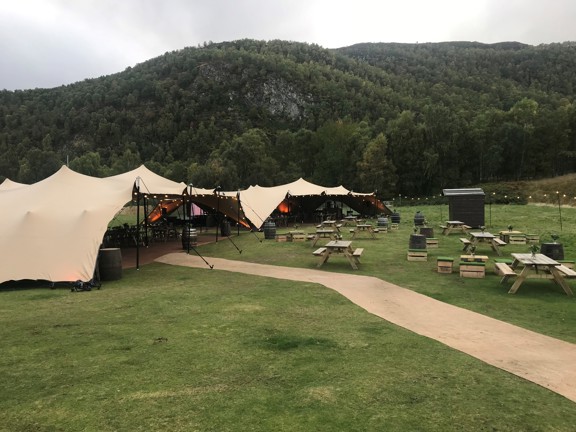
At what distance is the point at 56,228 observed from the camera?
10.3 metres

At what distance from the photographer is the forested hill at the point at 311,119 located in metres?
48.2

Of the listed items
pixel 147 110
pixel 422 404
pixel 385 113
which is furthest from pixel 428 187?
pixel 147 110

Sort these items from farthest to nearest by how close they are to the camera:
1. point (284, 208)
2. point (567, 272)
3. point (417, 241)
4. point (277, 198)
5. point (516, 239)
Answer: point (284, 208), point (277, 198), point (516, 239), point (417, 241), point (567, 272)

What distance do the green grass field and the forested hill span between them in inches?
1552

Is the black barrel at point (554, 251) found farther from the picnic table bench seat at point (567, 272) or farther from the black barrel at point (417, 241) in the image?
the black barrel at point (417, 241)

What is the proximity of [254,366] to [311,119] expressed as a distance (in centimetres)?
8986

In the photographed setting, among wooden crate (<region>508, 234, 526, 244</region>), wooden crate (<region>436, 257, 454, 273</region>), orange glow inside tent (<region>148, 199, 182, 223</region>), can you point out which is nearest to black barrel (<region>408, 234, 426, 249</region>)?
wooden crate (<region>436, 257, 454, 273</region>)

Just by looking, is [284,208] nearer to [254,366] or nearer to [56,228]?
[56,228]

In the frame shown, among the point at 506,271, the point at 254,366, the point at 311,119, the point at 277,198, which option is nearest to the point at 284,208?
the point at 277,198

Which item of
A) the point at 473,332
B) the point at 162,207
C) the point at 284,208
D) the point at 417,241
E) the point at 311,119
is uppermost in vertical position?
the point at 311,119

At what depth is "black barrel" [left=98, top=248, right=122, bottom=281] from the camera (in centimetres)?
1004

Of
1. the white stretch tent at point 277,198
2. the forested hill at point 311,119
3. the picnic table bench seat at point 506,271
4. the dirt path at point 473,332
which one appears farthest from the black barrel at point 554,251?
the forested hill at point 311,119

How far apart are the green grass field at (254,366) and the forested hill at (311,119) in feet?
129

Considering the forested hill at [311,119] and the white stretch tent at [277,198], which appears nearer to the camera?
the white stretch tent at [277,198]
